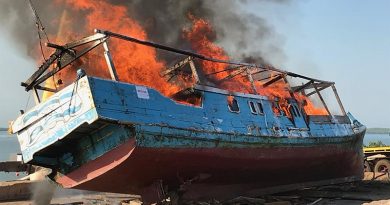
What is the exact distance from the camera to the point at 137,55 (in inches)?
517

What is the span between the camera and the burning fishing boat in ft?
29.3

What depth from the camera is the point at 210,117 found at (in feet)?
35.2

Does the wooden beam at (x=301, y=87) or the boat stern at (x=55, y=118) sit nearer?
the boat stern at (x=55, y=118)

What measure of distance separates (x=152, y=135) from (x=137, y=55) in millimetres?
4843

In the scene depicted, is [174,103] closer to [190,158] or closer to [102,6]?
[190,158]

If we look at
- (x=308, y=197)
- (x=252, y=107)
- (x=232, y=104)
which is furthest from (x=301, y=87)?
(x=232, y=104)

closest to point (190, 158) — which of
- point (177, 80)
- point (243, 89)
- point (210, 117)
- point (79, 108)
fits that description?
point (210, 117)

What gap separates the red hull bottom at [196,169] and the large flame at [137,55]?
2.46 metres

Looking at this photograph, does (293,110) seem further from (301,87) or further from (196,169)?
(196,169)

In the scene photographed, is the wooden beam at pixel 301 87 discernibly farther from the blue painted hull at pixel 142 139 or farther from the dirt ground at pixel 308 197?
the dirt ground at pixel 308 197

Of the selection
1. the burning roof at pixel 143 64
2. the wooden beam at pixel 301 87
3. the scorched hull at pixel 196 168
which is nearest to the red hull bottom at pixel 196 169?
the scorched hull at pixel 196 168

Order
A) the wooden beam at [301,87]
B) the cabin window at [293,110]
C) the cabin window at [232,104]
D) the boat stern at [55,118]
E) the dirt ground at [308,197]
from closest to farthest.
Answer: the boat stern at [55,118], the dirt ground at [308,197], the cabin window at [232,104], the cabin window at [293,110], the wooden beam at [301,87]

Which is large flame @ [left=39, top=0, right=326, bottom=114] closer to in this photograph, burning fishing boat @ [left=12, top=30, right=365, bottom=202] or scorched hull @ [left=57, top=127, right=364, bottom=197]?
burning fishing boat @ [left=12, top=30, right=365, bottom=202]

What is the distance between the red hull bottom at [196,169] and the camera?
920 cm
